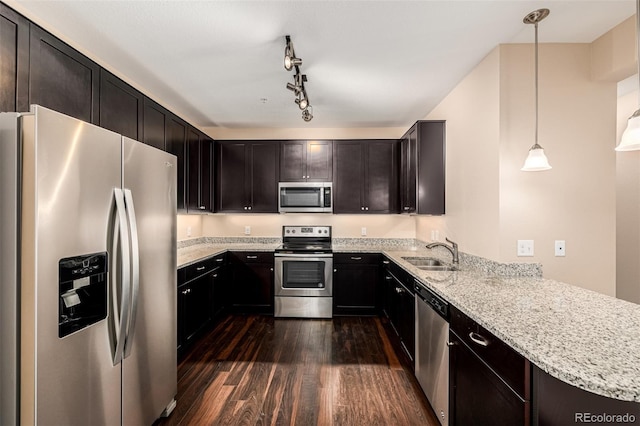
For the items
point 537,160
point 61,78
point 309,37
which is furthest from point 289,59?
point 537,160

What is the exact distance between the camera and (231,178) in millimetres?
4262

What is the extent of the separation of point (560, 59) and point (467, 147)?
0.82m

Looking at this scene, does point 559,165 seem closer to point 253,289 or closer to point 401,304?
point 401,304

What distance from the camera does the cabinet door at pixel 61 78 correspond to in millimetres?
1651

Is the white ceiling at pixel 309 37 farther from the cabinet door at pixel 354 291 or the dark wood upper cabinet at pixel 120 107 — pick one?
the cabinet door at pixel 354 291

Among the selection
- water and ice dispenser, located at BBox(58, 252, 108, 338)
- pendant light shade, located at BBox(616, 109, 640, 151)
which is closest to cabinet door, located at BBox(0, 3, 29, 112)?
water and ice dispenser, located at BBox(58, 252, 108, 338)

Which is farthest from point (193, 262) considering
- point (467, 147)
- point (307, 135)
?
point (467, 147)

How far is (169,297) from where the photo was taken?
203 centimetres

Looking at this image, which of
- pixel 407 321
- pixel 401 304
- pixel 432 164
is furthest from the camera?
pixel 432 164

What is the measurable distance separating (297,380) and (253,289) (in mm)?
1723

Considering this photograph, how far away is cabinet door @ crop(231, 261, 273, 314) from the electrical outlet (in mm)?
2806

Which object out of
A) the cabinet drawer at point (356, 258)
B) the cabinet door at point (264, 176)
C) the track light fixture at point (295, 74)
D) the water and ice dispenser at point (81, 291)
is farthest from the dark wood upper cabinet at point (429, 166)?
the water and ice dispenser at point (81, 291)

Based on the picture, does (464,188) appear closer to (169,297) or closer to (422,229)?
(422,229)

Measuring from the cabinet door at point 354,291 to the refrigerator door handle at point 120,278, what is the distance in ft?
8.87
